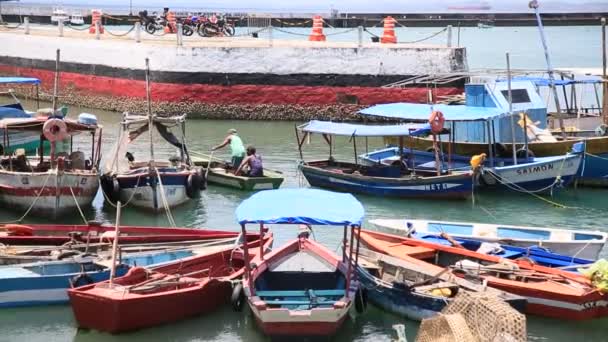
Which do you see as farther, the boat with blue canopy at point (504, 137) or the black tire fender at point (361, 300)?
the boat with blue canopy at point (504, 137)

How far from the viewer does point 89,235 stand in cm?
1745

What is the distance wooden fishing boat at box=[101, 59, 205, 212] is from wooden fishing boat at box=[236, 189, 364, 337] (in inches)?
263

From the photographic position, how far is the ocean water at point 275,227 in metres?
14.8

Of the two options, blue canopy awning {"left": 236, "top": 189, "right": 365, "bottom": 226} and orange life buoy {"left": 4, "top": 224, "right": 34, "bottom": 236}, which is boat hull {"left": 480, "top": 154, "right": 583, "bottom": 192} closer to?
blue canopy awning {"left": 236, "top": 189, "right": 365, "bottom": 226}

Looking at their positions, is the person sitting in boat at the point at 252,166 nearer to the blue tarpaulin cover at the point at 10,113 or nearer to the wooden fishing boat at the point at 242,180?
the wooden fishing boat at the point at 242,180

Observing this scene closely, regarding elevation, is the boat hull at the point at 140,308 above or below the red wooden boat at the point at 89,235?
below

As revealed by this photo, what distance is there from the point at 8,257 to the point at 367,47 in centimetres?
2284

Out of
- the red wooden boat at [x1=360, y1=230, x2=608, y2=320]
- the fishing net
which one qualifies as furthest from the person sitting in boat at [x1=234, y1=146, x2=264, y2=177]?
the fishing net

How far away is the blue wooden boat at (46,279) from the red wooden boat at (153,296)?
72 cm

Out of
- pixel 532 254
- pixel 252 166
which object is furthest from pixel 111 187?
pixel 532 254

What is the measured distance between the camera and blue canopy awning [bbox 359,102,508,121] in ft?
80.2

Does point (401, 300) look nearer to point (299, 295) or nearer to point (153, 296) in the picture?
point (299, 295)

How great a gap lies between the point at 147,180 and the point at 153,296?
7560mm

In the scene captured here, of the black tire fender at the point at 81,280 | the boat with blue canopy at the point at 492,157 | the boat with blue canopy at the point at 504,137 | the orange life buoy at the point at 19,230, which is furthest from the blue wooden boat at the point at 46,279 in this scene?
the boat with blue canopy at the point at 504,137
